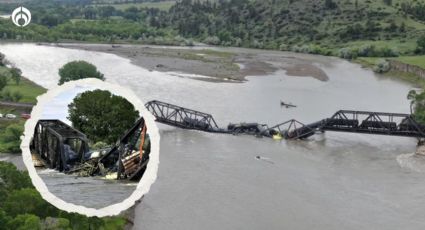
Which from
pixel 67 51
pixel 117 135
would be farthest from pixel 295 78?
pixel 117 135

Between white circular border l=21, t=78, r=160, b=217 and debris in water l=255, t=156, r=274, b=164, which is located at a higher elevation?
white circular border l=21, t=78, r=160, b=217

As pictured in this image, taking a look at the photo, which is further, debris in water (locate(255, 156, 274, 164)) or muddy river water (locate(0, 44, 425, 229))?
debris in water (locate(255, 156, 274, 164))

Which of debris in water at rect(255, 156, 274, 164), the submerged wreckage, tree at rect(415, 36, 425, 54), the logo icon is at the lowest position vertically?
debris in water at rect(255, 156, 274, 164)

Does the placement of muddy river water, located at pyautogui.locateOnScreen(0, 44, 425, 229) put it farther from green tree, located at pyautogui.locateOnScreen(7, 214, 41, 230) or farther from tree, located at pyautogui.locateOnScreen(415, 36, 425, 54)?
tree, located at pyautogui.locateOnScreen(415, 36, 425, 54)

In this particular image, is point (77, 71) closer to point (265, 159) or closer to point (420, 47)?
point (265, 159)

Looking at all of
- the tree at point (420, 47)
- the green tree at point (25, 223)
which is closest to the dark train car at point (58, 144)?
the green tree at point (25, 223)

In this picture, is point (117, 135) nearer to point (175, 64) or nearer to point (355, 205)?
point (355, 205)

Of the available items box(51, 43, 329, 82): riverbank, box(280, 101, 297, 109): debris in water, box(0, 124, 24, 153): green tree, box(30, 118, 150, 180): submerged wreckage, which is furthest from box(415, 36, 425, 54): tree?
box(30, 118, 150, 180): submerged wreckage
